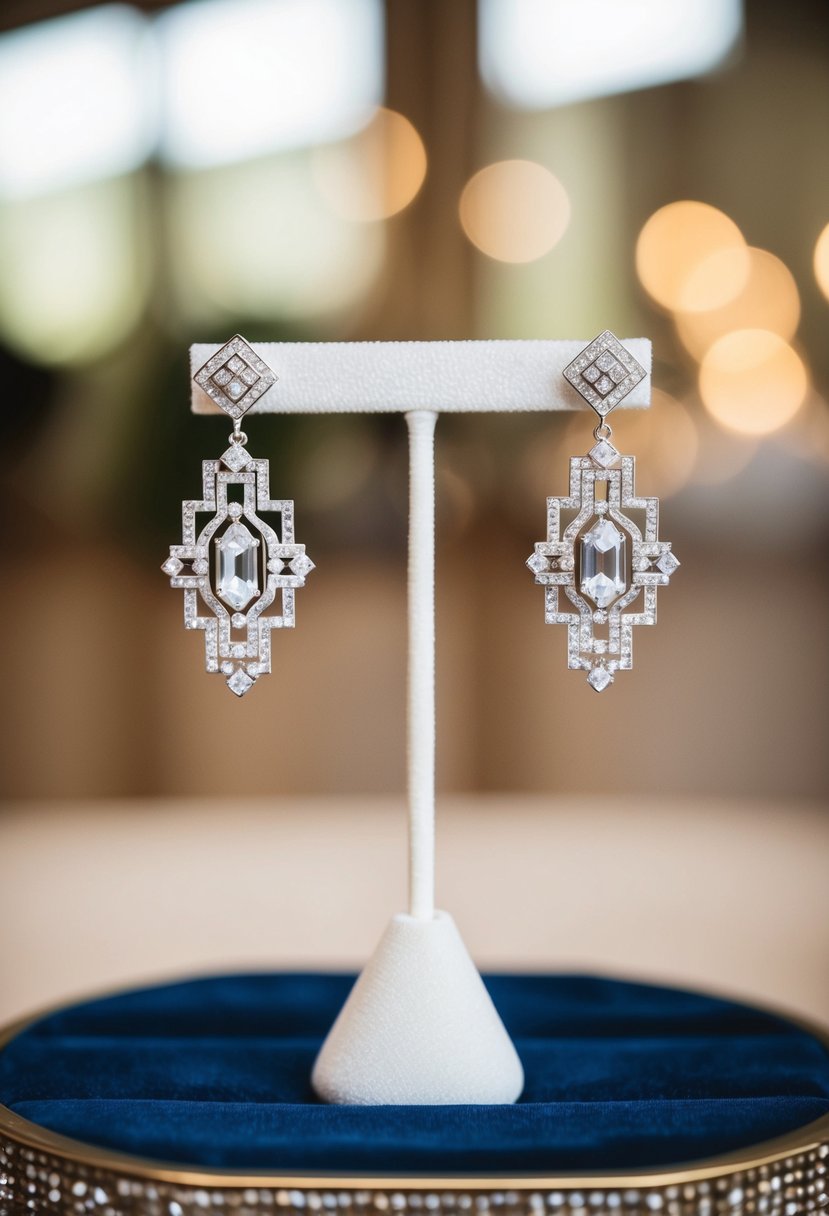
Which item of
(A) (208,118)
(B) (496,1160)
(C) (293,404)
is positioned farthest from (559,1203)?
(A) (208,118)

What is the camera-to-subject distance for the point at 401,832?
7.57ft

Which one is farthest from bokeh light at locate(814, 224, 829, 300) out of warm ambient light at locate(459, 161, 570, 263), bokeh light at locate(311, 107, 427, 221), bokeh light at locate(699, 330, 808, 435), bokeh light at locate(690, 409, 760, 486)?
bokeh light at locate(311, 107, 427, 221)

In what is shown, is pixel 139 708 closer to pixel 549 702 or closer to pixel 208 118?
pixel 549 702

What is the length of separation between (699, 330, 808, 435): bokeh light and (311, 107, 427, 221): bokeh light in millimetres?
732

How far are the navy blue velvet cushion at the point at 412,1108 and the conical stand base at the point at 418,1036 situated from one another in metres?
0.03

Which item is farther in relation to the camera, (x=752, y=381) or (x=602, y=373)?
(x=752, y=381)

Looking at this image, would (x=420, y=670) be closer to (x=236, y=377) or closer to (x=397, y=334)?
(x=236, y=377)

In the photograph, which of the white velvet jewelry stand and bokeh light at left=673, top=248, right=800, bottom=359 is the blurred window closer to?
bokeh light at left=673, top=248, right=800, bottom=359

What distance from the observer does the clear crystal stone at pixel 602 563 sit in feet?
2.01

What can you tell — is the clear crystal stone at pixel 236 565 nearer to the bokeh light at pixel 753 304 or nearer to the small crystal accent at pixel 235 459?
the small crystal accent at pixel 235 459

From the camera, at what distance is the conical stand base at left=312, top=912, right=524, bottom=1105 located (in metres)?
0.57

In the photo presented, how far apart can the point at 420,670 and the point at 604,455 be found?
0.16 metres

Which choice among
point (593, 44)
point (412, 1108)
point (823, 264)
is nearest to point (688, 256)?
point (823, 264)

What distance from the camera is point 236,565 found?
24.5 inches
